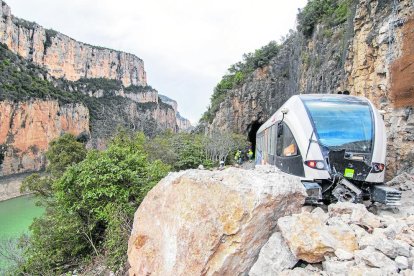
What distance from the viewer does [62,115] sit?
203 feet

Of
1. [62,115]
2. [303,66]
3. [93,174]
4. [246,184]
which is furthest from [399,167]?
[62,115]

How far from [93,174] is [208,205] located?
4.86 m

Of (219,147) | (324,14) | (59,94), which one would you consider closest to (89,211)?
(219,147)

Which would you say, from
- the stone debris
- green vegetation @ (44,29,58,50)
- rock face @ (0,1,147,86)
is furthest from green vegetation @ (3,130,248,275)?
green vegetation @ (44,29,58,50)

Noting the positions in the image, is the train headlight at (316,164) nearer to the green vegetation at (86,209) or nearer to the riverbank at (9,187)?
the green vegetation at (86,209)

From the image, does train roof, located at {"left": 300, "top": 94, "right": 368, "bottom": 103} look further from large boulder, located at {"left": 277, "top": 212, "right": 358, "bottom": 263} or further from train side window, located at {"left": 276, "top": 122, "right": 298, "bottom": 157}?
large boulder, located at {"left": 277, "top": 212, "right": 358, "bottom": 263}

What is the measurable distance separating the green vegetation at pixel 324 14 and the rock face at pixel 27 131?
136ft

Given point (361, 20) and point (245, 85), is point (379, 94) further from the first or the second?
point (245, 85)

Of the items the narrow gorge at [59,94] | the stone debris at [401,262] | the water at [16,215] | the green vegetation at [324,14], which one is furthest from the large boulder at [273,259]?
the narrow gorge at [59,94]

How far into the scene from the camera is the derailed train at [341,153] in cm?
605

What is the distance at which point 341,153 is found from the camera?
622cm

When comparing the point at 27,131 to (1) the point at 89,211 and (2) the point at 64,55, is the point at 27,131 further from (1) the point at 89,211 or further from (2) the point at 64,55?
(1) the point at 89,211

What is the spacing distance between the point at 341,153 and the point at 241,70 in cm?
3377

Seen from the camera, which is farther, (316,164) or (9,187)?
(9,187)
